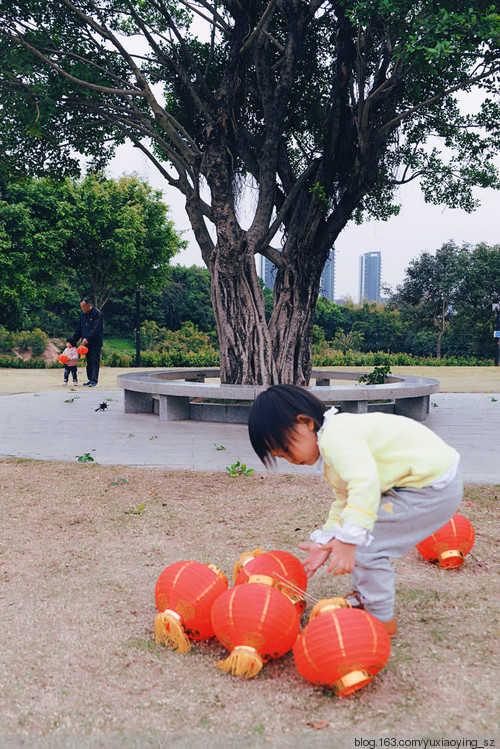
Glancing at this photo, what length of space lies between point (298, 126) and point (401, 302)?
121 feet

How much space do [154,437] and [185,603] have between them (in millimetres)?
5565

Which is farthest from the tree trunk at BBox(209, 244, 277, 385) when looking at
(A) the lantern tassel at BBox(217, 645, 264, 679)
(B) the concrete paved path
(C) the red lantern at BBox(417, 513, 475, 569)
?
(A) the lantern tassel at BBox(217, 645, 264, 679)

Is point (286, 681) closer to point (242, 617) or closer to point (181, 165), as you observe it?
point (242, 617)

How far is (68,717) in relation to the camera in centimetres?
205

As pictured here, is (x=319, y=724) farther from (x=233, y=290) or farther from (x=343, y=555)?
(x=233, y=290)

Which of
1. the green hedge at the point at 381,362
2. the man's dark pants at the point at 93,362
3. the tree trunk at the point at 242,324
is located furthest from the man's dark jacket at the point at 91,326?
the green hedge at the point at 381,362

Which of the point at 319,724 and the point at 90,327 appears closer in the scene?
the point at 319,724

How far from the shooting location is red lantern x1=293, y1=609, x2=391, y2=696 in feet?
7.15

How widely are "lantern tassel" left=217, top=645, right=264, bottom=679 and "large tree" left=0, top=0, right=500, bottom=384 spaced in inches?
312

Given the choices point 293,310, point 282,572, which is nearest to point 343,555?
point 282,572

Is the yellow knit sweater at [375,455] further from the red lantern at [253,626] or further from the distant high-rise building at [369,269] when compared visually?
the distant high-rise building at [369,269]

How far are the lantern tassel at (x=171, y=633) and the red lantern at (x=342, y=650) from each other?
53 cm

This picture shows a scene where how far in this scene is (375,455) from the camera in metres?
2.46

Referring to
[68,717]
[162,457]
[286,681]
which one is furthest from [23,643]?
[162,457]
